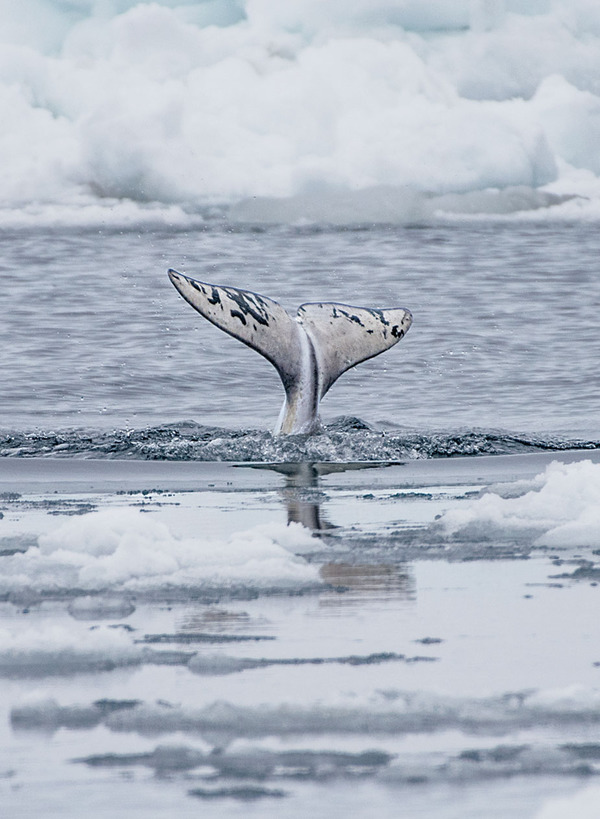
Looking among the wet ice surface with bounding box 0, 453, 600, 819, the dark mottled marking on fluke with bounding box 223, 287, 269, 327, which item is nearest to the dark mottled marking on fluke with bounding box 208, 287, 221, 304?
the dark mottled marking on fluke with bounding box 223, 287, 269, 327

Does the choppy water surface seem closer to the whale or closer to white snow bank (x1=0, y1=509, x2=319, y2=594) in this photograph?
the whale

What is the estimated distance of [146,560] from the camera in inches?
275

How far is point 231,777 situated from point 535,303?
95.3 feet

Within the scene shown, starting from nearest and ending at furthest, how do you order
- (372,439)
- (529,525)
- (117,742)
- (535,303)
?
(117,742), (529,525), (372,439), (535,303)

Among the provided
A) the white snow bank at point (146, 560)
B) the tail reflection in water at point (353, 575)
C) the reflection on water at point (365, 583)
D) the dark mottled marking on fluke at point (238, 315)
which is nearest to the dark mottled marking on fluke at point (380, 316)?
the dark mottled marking on fluke at point (238, 315)

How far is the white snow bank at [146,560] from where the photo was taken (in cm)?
672

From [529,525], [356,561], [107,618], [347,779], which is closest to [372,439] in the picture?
[529,525]

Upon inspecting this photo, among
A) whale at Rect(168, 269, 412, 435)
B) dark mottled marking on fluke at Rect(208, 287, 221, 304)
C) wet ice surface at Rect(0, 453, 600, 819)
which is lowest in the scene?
wet ice surface at Rect(0, 453, 600, 819)

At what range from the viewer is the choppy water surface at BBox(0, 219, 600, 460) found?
1728 centimetres

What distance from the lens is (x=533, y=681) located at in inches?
201

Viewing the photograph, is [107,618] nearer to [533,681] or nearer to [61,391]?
[533,681]

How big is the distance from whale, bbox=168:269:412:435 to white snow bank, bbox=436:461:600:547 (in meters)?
3.51

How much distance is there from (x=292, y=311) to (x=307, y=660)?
26.8 m

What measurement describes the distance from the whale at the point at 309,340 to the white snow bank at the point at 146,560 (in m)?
4.22
